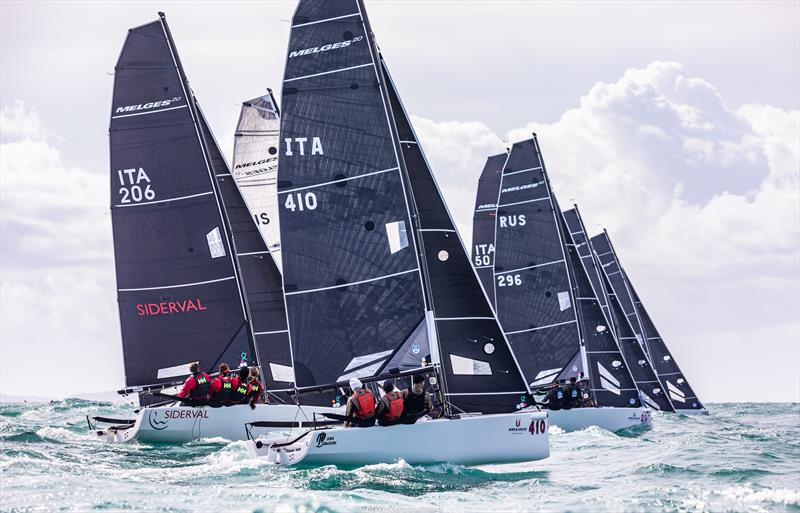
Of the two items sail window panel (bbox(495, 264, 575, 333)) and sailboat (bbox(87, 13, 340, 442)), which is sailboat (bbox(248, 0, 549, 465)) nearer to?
sailboat (bbox(87, 13, 340, 442))

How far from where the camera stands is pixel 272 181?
33375mm

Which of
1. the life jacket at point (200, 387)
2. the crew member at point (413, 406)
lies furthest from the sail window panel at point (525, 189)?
the crew member at point (413, 406)

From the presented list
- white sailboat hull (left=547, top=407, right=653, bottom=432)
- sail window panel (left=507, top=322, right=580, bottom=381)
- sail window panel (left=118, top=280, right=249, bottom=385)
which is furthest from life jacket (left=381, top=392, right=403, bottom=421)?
sail window panel (left=507, top=322, right=580, bottom=381)

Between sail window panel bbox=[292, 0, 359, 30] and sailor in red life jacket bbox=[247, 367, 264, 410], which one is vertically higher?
sail window panel bbox=[292, 0, 359, 30]

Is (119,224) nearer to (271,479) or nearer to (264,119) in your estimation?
(264,119)

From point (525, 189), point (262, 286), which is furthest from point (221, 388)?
point (525, 189)

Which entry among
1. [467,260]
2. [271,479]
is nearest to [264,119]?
[467,260]

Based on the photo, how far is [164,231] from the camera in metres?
28.3

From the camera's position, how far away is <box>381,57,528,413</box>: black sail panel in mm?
21969

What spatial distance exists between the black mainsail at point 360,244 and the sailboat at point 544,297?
13.8m

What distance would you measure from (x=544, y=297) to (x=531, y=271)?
3.35 feet

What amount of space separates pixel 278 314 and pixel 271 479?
12.1 metres

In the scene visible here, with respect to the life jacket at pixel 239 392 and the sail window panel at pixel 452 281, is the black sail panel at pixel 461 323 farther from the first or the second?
the life jacket at pixel 239 392

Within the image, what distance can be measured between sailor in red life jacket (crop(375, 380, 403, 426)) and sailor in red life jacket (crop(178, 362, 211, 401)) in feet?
Result: 22.2
